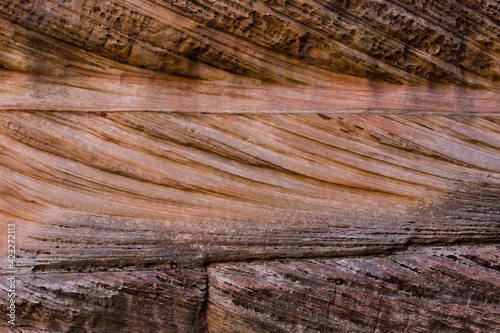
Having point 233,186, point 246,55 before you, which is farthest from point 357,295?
point 246,55

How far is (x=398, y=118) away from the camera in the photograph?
4.62 m

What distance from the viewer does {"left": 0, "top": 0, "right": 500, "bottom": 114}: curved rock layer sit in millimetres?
4098

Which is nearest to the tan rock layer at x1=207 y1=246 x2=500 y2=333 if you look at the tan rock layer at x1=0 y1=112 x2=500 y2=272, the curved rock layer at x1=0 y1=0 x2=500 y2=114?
the tan rock layer at x1=0 y1=112 x2=500 y2=272

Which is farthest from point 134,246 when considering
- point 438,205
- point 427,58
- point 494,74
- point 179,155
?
point 494,74

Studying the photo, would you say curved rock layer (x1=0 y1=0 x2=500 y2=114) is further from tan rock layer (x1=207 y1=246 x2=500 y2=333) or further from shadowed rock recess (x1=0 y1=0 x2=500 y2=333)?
tan rock layer (x1=207 y1=246 x2=500 y2=333)

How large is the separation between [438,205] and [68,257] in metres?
3.70

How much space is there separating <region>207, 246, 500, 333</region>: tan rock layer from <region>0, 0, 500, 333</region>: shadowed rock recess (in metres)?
0.01

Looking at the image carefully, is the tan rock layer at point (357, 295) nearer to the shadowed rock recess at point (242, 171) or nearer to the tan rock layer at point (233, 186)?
the shadowed rock recess at point (242, 171)

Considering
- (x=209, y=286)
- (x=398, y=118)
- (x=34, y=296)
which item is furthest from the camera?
(x=398, y=118)

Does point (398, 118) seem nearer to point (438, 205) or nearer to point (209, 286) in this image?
point (438, 205)

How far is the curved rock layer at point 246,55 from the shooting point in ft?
13.4

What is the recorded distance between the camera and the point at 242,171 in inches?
174

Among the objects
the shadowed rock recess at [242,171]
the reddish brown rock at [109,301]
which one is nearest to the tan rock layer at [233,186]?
the shadowed rock recess at [242,171]

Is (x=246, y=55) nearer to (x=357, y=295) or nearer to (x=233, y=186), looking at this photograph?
(x=233, y=186)
